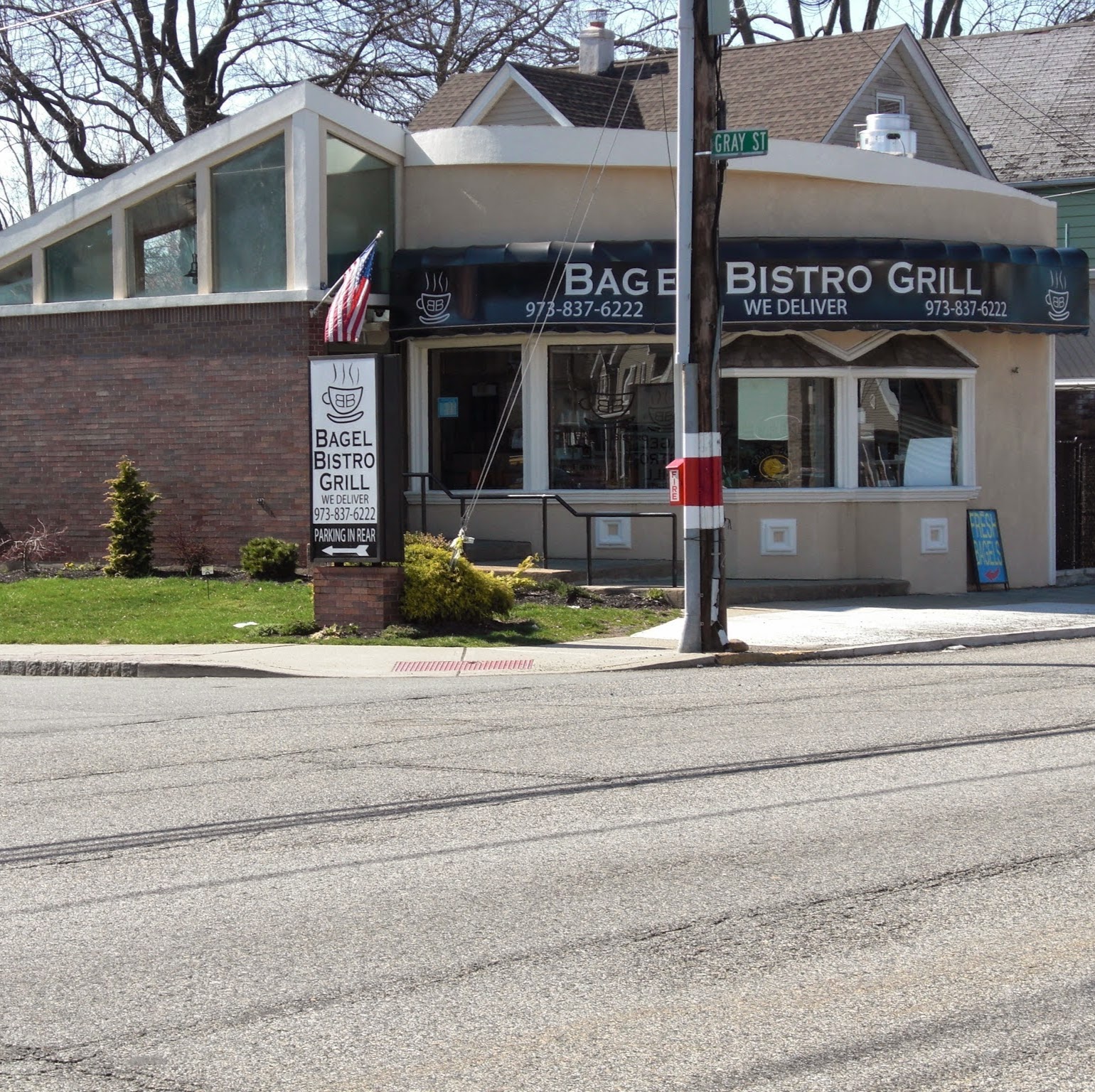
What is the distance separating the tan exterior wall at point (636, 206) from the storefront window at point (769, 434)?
7.01 ft

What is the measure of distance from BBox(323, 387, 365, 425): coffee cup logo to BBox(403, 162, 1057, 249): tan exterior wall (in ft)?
16.4

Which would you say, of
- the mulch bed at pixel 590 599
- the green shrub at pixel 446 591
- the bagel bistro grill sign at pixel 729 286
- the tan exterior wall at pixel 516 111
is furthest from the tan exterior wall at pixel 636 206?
the green shrub at pixel 446 591

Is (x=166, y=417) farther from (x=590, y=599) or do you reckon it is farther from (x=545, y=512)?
(x=590, y=599)

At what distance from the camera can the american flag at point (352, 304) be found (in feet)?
57.5

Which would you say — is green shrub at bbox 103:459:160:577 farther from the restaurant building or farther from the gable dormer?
the gable dormer

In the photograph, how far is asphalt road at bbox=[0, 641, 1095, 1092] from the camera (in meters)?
4.41

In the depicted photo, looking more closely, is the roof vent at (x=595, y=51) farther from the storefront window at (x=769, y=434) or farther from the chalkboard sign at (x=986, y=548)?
the chalkboard sign at (x=986, y=548)

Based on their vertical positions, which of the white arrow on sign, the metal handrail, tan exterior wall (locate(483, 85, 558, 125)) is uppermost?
tan exterior wall (locate(483, 85, 558, 125))

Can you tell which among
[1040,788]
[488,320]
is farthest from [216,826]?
[488,320]

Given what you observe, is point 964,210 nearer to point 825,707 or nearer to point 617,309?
point 617,309

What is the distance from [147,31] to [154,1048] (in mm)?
36926

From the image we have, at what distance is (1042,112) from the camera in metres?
30.5

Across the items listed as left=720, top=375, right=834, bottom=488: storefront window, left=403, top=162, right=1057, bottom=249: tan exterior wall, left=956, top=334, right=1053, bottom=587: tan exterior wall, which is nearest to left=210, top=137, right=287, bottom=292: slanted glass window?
left=403, top=162, right=1057, bottom=249: tan exterior wall

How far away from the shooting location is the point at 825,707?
11047mm
